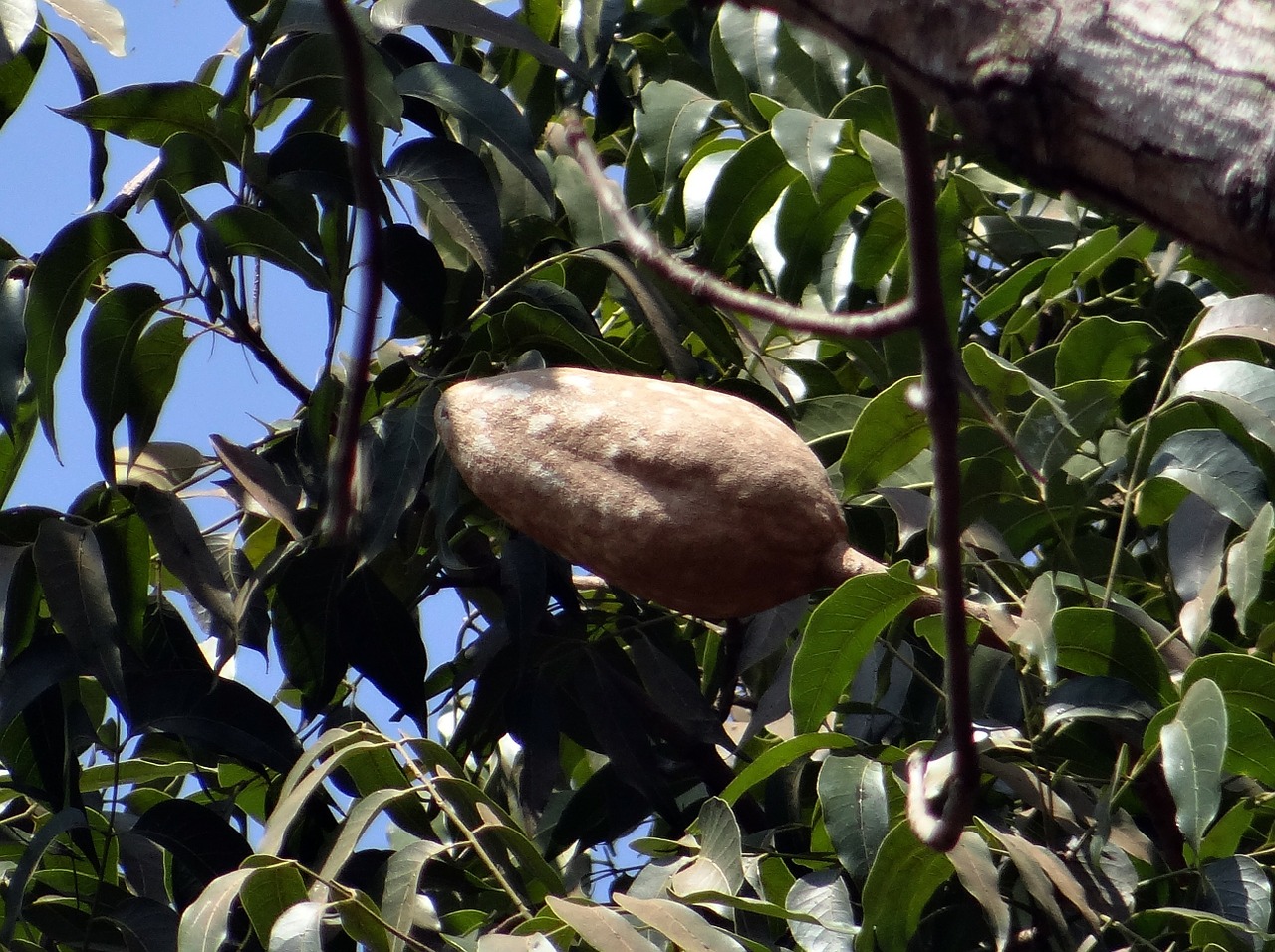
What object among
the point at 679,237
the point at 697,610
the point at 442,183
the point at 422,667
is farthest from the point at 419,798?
the point at 679,237

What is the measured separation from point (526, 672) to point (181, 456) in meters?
0.43

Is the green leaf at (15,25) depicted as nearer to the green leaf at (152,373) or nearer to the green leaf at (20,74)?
the green leaf at (20,74)

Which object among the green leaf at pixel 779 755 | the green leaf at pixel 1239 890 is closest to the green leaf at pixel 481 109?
the green leaf at pixel 779 755

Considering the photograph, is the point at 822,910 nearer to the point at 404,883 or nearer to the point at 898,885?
the point at 898,885

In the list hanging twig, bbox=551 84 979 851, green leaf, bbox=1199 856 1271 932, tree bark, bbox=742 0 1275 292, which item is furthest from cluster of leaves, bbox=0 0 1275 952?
tree bark, bbox=742 0 1275 292

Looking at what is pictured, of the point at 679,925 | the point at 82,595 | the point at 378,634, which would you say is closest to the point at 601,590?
the point at 378,634

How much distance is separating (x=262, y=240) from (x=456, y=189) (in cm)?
18

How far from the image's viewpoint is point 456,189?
1395mm

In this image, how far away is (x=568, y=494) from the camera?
1.13 metres

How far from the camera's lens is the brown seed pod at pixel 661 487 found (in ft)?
3.66

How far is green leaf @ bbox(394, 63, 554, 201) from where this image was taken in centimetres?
141

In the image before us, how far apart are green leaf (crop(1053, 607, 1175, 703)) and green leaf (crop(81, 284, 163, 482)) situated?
0.84 m

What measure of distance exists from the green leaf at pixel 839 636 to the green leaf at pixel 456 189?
1.48 feet

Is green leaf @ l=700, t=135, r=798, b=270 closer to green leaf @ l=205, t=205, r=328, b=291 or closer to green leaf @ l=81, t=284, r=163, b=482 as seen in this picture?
green leaf @ l=205, t=205, r=328, b=291
